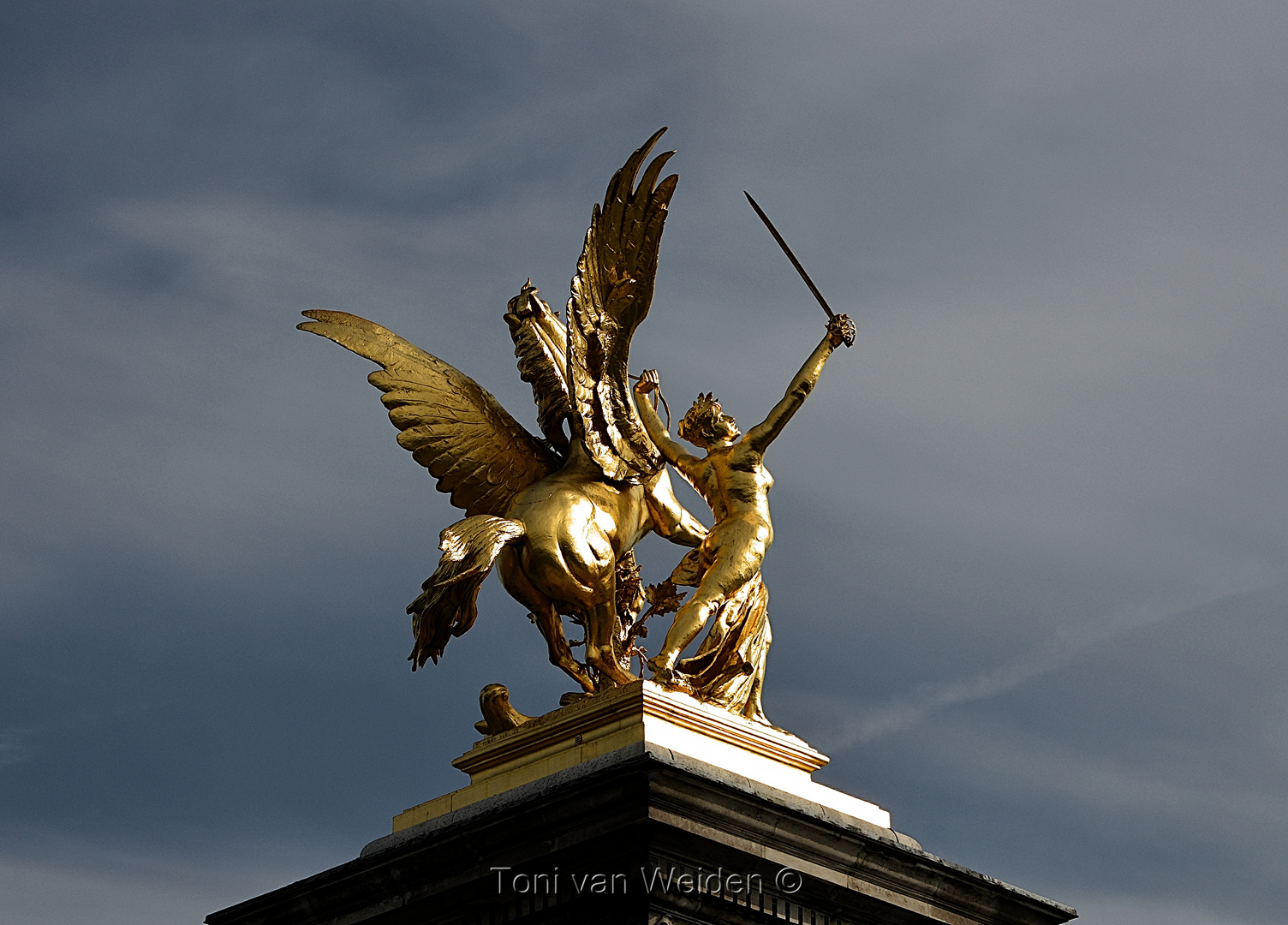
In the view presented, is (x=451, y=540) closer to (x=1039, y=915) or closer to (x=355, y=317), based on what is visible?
(x=355, y=317)

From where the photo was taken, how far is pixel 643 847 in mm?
12773

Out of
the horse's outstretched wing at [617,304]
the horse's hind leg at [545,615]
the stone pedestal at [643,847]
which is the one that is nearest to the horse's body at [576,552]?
the horse's hind leg at [545,615]

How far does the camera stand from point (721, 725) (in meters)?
14.2

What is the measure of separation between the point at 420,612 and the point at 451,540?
56cm

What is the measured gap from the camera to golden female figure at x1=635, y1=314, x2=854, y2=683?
15.2 meters

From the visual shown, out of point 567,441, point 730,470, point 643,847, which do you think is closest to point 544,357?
point 567,441

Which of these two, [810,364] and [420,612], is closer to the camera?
[420,612]

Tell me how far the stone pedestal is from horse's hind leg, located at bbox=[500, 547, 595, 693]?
79cm

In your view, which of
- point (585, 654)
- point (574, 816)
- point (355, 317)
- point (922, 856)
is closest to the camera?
point (574, 816)

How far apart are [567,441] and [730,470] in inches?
49.7

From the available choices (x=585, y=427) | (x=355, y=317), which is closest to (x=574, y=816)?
(x=585, y=427)

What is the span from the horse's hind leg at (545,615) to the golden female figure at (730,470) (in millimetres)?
816

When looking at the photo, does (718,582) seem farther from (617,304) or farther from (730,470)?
(617,304)

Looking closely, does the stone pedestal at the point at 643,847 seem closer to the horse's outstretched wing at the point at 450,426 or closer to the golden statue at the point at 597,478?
the golden statue at the point at 597,478
